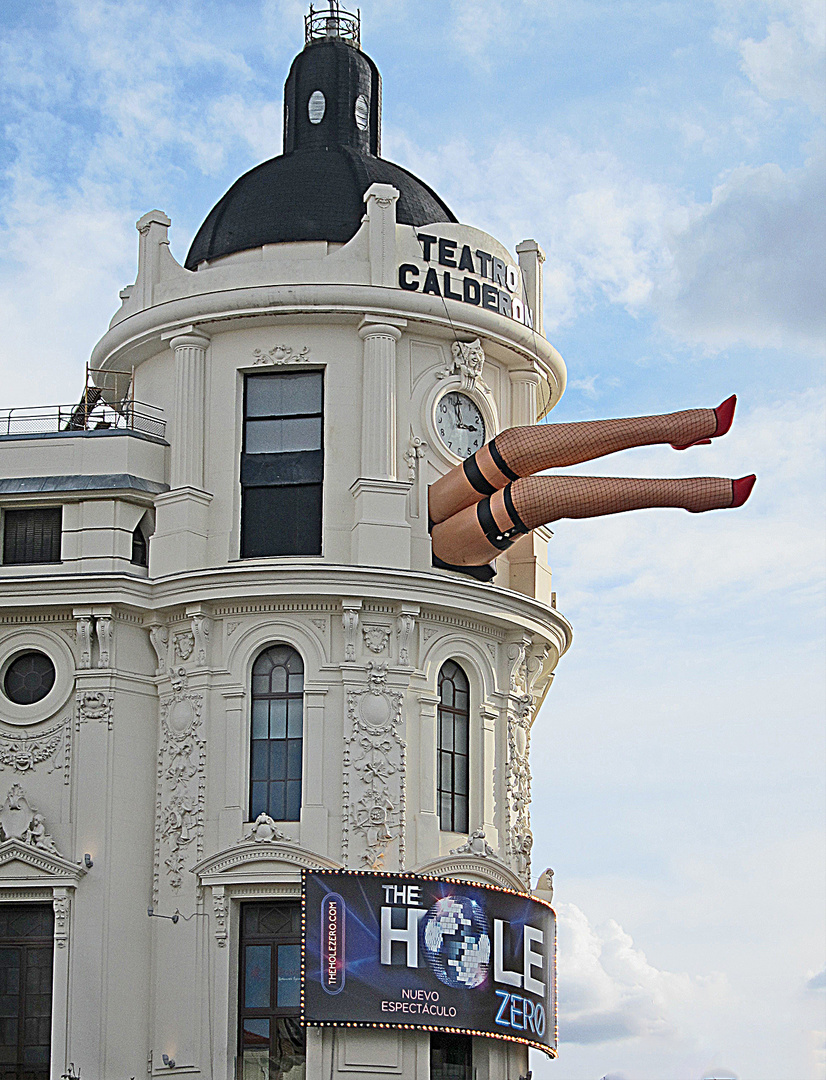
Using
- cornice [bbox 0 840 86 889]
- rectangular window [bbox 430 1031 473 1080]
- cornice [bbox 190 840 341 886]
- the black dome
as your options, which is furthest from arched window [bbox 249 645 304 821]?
the black dome

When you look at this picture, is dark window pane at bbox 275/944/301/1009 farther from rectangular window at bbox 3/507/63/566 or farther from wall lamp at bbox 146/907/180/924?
rectangular window at bbox 3/507/63/566

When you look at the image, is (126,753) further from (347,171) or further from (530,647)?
(347,171)

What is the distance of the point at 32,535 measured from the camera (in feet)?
162

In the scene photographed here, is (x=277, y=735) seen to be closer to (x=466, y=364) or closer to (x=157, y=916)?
(x=157, y=916)

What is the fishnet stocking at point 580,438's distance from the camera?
47219 millimetres

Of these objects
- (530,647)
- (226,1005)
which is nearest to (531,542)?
(530,647)

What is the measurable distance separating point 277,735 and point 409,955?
5.74 meters

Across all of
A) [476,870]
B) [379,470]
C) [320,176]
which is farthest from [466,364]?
[476,870]

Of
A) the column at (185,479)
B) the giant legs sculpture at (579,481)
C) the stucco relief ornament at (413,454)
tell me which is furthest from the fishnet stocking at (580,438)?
the column at (185,479)

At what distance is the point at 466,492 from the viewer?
48188mm

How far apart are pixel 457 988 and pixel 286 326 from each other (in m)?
15.8

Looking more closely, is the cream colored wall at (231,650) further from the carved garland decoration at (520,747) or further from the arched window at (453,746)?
the arched window at (453,746)

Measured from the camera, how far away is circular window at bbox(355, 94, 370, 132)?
54625 mm

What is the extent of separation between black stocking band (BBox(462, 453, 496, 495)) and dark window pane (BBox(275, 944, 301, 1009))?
1101 centimetres
